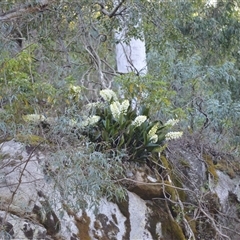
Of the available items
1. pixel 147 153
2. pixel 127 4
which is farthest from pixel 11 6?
pixel 147 153

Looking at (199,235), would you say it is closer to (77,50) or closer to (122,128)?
(122,128)

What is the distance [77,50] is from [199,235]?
11.1 feet

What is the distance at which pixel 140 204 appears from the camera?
4.41 m

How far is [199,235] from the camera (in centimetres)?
468

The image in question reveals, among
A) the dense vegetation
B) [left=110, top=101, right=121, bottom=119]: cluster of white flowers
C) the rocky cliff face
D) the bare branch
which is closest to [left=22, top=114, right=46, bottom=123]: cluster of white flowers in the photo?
the dense vegetation

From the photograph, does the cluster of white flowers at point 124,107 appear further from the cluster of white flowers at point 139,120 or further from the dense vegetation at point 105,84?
the cluster of white flowers at point 139,120

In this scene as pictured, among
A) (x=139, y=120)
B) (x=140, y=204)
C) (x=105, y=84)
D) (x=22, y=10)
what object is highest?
(x=22, y=10)

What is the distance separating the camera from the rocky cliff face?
11.8 ft

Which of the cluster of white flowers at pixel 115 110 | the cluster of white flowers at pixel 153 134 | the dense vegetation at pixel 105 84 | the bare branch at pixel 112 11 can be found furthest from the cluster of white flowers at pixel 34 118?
the bare branch at pixel 112 11

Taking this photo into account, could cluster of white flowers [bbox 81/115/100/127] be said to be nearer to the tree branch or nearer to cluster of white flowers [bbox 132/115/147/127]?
cluster of white flowers [bbox 132/115/147/127]

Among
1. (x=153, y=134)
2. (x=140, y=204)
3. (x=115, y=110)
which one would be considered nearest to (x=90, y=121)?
(x=115, y=110)

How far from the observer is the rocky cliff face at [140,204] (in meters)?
3.59

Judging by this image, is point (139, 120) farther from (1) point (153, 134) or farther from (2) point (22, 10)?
(2) point (22, 10)

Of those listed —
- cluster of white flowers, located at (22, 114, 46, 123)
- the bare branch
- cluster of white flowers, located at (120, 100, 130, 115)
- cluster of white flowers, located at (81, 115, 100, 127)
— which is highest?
the bare branch
